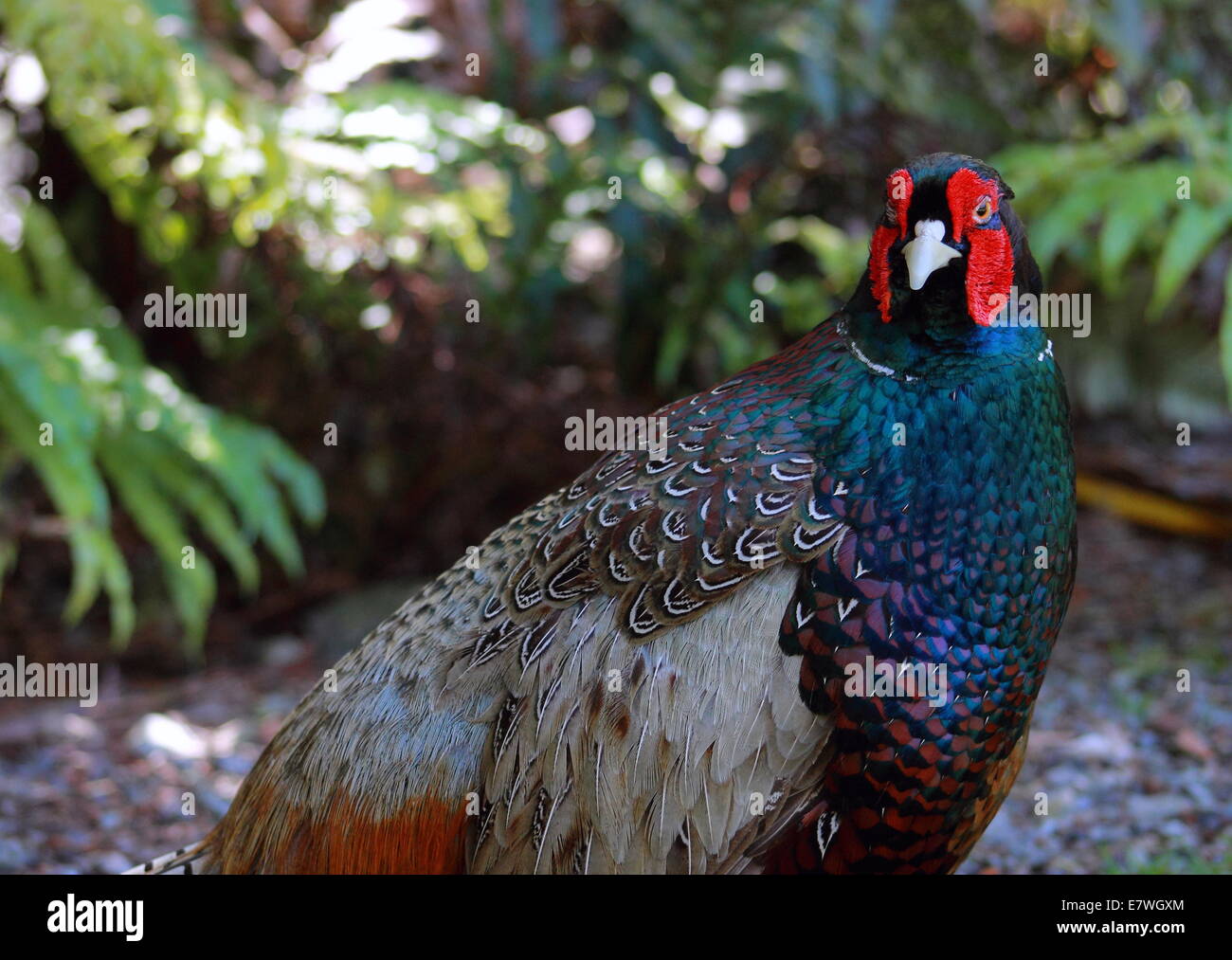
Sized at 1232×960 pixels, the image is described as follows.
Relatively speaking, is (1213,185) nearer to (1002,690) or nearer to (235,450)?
(1002,690)

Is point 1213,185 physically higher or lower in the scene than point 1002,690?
higher

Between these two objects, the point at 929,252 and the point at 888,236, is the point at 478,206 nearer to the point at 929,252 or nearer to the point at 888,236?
the point at 888,236

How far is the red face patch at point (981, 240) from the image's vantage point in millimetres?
2244

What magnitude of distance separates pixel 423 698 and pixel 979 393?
122 centimetres

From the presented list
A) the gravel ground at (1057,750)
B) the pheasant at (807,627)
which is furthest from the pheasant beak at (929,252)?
the gravel ground at (1057,750)

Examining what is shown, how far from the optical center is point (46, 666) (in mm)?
4938

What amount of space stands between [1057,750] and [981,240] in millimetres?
2198

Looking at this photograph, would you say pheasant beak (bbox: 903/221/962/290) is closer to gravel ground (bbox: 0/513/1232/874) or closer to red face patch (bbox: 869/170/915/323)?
red face patch (bbox: 869/170/915/323)

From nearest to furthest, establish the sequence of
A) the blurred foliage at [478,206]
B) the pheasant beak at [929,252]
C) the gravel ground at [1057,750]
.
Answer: the pheasant beak at [929,252] < the gravel ground at [1057,750] < the blurred foliage at [478,206]

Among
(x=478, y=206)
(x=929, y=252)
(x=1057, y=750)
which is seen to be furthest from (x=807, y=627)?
(x=478, y=206)

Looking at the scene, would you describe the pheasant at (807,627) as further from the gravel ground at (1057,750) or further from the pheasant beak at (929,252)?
the gravel ground at (1057,750)

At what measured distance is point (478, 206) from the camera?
5.25 m

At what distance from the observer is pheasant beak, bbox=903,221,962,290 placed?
2.24 m


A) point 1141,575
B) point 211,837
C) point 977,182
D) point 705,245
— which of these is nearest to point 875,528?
point 977,182
